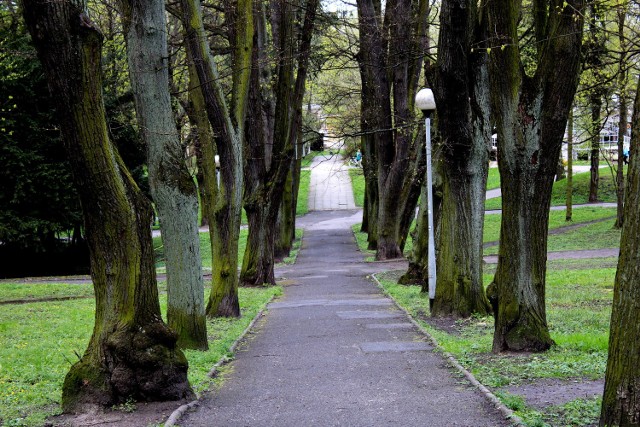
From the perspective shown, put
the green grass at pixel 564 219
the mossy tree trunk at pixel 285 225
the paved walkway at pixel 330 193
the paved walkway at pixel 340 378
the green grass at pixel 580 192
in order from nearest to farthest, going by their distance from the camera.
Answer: the paved walkway at pixel 340 378 → the mossy tree trunk at pixel 285 225 → the green grass at pixel 564 219 → the green grass at pixel 580 192 → the paved walkway at pixel 330 193

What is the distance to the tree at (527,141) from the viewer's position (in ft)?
30.5

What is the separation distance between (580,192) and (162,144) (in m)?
42.1

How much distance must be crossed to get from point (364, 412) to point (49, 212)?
83.0ft

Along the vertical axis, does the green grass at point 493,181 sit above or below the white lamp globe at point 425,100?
below

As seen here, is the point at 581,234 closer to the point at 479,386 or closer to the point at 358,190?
the point at 479,386

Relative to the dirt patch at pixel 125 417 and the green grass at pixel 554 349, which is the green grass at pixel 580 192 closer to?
the green grass at pixel 554 349

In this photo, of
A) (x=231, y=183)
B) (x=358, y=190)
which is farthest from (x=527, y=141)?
(x=358, y=190)

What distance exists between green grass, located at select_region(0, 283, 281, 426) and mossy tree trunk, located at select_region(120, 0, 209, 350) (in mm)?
1279

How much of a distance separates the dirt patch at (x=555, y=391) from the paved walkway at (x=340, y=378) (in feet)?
1.42

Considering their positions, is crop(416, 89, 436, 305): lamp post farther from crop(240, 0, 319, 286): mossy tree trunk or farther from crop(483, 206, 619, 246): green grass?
crop(483, 206, 619, 246): green grass

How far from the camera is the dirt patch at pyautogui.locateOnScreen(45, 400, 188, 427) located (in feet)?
22.6

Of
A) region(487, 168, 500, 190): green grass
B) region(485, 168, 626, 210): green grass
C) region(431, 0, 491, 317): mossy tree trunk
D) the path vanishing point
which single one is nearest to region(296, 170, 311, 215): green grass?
region(487, 168, 500, 190): green grass

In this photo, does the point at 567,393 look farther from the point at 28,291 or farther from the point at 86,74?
the point at 28,291

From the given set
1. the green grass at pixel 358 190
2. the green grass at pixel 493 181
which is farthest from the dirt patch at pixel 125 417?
the green grass at pixel 358 190
